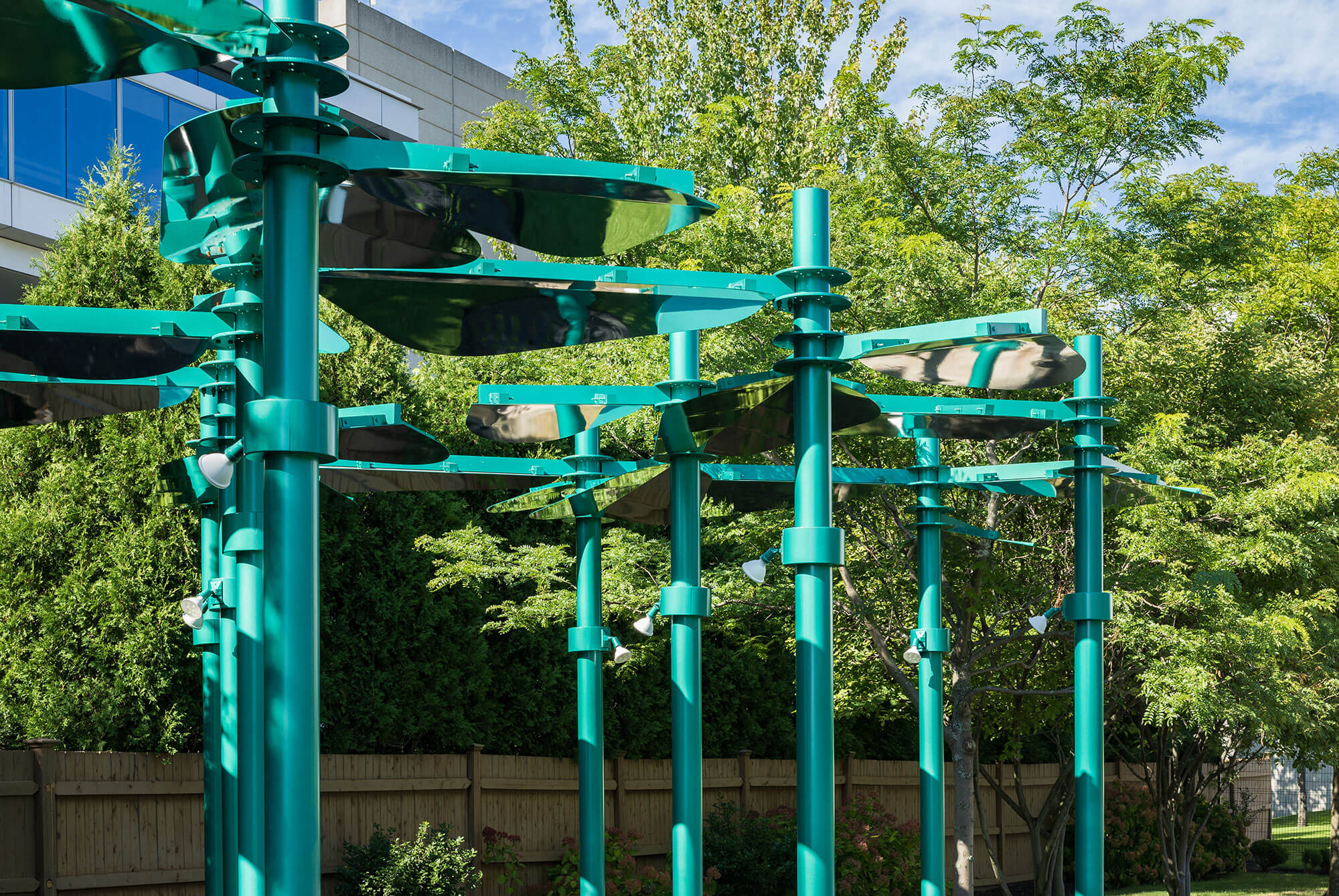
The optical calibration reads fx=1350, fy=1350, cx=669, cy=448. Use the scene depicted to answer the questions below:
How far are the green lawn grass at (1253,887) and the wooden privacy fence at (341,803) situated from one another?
161 inches

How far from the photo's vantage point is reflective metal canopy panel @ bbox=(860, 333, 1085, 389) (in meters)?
7.35

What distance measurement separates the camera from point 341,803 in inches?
512

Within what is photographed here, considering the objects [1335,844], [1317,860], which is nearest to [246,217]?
[1335,844]

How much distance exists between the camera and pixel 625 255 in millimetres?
18688

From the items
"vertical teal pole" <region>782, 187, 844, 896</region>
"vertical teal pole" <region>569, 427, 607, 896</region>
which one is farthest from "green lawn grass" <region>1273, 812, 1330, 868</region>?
"vertical teal pole" <region>782, 187, 844, 896</region>

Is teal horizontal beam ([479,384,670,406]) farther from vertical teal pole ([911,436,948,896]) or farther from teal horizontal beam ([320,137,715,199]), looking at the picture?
teal horizontal beam ([320,137,715,199])

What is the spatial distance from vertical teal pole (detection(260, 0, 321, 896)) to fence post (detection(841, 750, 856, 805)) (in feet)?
48.0

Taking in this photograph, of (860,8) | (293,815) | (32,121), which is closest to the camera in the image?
(293,815)

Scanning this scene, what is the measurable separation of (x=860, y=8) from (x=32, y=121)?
16.1 m

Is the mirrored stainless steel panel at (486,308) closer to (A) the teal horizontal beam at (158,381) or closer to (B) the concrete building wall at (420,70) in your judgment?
(A) the teal horizontal beam at (158,381)

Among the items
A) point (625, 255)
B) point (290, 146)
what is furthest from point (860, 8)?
point (290, 146)

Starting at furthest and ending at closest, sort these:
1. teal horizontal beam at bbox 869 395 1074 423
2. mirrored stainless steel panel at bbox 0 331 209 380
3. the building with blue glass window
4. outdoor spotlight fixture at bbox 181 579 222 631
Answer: the building with blue glass window
teal horizontal beam at bbox 869 395 1074 423
mirrored stainless steel panel at bbox 0 331 209 380
outdoor spotlight fixture at bbox 181 579 222 631

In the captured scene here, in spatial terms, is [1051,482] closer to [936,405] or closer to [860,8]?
[936,405]

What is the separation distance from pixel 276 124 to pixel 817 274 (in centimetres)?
315
